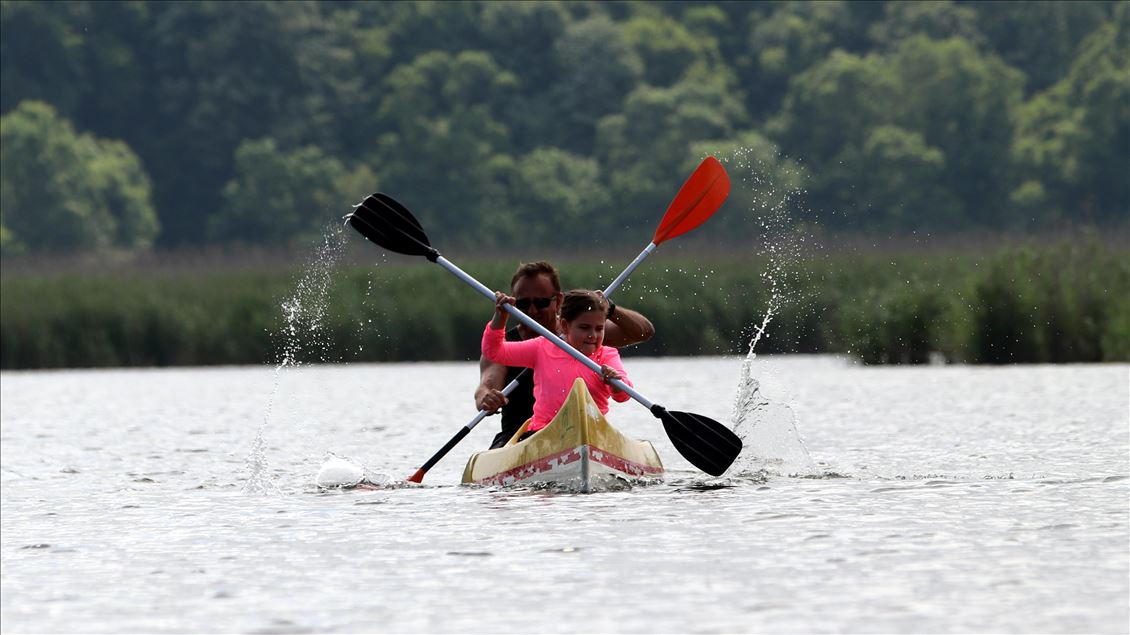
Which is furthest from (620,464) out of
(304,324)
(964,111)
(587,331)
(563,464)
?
(964,111)

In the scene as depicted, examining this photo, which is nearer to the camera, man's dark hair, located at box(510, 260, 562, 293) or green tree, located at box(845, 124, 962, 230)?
man's dark hair, located at box(510, 260, 562, 293)

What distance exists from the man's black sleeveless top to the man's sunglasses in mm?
487

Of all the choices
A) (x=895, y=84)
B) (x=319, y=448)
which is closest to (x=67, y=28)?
(x=895, y=84)

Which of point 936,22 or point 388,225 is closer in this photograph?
point 388,225

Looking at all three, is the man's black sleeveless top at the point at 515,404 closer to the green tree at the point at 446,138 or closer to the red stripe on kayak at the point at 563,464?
the red stripe on kayak at the point at 563,464

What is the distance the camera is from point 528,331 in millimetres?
10039

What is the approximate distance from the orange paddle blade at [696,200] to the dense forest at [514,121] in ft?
104

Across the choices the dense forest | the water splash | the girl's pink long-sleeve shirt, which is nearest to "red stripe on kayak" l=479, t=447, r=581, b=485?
the girl's pink long-sleeve shirt

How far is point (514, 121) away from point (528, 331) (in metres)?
41.4

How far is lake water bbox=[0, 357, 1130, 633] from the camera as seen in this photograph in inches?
240

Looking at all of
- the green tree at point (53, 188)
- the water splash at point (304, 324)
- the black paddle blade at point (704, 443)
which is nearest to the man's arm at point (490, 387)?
the black paddle blade at point (704, 443)

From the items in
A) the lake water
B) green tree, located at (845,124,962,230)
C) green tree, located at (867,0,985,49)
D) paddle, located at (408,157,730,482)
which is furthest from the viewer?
green tree, located at (867,0,985,49)

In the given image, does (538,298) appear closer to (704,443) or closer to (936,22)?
(704,443)

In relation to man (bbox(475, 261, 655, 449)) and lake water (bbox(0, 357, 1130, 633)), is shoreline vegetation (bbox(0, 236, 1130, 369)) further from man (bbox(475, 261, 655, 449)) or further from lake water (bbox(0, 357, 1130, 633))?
man (bbox(475, 261, 655, 449))
